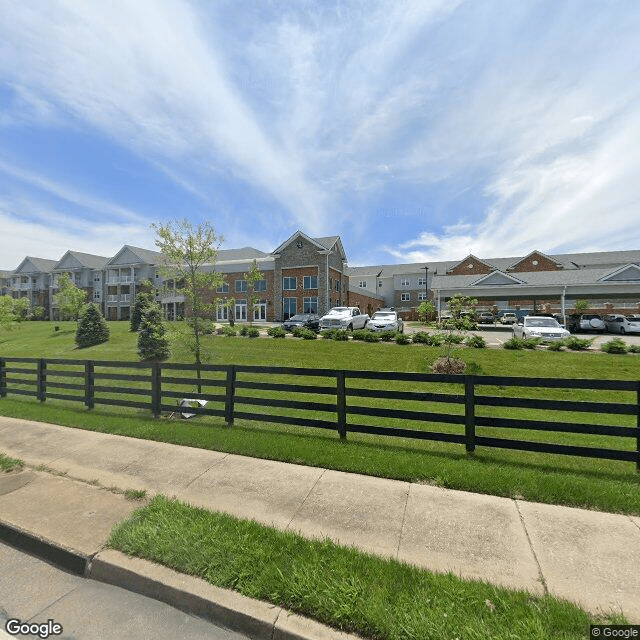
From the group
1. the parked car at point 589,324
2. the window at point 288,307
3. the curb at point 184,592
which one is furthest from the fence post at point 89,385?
the parked car at point 589,324

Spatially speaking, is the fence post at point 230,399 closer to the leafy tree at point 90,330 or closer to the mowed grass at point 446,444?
the mowed grass at point 446,444

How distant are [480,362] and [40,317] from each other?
77.3 metres

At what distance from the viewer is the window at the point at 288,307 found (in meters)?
42.8

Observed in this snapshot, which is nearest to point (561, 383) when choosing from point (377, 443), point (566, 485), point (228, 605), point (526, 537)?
point (566, 485)

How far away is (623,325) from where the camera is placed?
88.9 feet

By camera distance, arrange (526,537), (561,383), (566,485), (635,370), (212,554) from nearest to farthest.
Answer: (212,554) → (526,537) → (566,485) → (561,383) → (635,370)

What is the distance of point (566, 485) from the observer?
13.5ft

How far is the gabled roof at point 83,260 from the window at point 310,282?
4362cm

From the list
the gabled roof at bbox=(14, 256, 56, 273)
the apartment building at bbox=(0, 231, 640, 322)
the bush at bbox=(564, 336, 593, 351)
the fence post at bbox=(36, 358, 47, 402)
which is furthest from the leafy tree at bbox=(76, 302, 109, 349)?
the gabled roof at bbox=(14, 256, 56, 273)

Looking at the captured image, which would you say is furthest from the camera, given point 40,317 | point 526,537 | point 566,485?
point 40,317

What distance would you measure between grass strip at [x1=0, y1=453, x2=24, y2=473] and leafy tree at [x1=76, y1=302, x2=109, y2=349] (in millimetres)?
26060

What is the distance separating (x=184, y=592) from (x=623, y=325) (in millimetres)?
35604

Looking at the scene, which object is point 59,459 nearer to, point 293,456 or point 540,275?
point 293,456

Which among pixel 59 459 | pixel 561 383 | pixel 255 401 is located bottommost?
pixel 59 459
